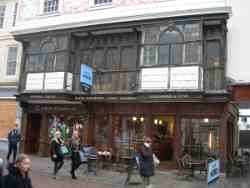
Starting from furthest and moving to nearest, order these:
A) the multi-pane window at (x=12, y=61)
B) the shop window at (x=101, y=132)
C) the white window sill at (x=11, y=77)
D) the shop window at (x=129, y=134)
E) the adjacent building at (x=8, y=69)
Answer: the multi-pane window at (x=12, y=61)
the white window sill at (x=11, y=77)
the adjacent building at (x=8, y=69)
the shop window at (x=101, y=132)
the shop window at (x=129, y=134)

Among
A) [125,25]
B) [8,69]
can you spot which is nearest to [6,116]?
[8,69]

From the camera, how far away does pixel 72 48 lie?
18.0 metres

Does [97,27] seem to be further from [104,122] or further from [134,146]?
[134,146]

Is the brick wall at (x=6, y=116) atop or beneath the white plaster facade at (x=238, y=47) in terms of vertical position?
beneath

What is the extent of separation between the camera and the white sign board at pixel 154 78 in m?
15.3

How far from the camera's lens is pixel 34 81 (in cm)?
1847

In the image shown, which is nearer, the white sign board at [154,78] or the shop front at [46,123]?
→ the white sign board at [154,78]

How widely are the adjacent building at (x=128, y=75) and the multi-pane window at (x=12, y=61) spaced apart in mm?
1988

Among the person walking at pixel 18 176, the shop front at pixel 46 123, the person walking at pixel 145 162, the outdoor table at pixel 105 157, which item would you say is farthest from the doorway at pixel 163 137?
the person walking at pixel 18 176

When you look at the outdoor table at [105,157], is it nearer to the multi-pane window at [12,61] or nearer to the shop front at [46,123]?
the shop front at [46,123]

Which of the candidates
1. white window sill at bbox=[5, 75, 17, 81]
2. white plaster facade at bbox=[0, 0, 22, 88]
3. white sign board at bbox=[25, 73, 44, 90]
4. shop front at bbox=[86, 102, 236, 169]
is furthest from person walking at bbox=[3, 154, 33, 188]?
white window sill at bbox=[5, 75, 17, 81]

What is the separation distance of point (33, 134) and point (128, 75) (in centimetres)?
731

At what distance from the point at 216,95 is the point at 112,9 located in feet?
22.1

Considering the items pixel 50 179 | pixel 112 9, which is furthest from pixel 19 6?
pixel 50 179
